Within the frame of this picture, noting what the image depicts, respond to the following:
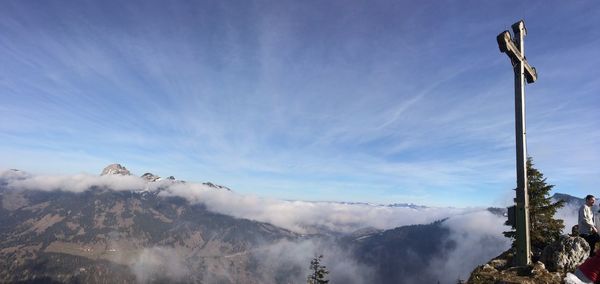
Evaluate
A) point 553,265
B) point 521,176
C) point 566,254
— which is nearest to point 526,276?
point 553,265

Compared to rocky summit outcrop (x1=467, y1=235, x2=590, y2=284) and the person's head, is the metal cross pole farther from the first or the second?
the person's head

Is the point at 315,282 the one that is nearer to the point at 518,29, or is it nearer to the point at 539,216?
the point at 539,216

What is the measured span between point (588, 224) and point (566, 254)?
1487 millimetres

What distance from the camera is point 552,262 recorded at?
15547 mm

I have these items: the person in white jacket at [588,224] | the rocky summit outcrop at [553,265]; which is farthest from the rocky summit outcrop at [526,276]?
the person in white jacket at [588,224]

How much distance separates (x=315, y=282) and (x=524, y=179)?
7793 cm

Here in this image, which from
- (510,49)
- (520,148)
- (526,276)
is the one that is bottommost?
(526,276)

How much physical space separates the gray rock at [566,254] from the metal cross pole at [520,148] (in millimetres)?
2467

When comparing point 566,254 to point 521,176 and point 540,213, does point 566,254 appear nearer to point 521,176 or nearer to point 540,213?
point 521,176

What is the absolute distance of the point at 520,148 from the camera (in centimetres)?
1351

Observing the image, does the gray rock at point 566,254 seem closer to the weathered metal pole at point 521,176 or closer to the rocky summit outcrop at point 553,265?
the rocky summit outcrop at point 553,265

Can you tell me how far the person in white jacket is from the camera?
1499 centimetres

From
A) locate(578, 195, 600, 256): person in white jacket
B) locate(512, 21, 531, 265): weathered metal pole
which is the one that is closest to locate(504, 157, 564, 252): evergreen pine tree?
locate(578, 195, 600, 256): person in white jacket

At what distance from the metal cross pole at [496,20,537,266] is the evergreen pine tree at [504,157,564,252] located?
467 inches
